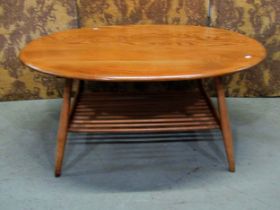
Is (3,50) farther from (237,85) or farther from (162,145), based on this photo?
(237,85)

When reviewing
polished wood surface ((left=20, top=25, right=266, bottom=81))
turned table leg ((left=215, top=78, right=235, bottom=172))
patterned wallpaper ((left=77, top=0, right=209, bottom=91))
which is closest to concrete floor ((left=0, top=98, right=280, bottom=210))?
turned table leg ((left=215, top=78, right=235, bottom=172))

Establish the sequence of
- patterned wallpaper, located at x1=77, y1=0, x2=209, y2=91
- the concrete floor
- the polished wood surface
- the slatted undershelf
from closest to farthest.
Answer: the polished wood surface, the concrete floor, the slatted undershelf, patterned wallpaper, located at x1=77, y1=0, x2=209, y2=91

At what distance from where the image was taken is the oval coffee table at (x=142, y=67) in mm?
1096

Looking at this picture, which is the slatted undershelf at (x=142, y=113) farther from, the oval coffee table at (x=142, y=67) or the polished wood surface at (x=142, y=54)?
the polished wood surface at (x=142, y=54)

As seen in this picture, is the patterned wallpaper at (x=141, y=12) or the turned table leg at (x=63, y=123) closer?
the turned table leg at (x=63, y=123)

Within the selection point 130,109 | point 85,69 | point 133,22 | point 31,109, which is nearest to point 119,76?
point 85,69

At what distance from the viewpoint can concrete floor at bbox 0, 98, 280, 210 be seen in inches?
46.9

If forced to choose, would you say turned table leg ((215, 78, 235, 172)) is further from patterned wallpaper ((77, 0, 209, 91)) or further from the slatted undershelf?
patterned wallpaper ((77, 0, 209, 91))

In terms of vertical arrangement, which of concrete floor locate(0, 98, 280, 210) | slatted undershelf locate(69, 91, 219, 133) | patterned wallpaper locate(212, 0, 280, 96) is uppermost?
patterned wallpaper locate(212, 0, 280, 96)

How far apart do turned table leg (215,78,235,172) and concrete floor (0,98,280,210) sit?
0.06 metres

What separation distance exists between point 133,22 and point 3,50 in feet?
2.47

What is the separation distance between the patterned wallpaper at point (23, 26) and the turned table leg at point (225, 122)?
3.21ft

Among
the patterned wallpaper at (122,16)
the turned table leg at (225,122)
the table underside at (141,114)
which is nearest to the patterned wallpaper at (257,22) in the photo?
the patterned wallpaper at (122,16)

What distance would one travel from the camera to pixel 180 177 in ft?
4.31
